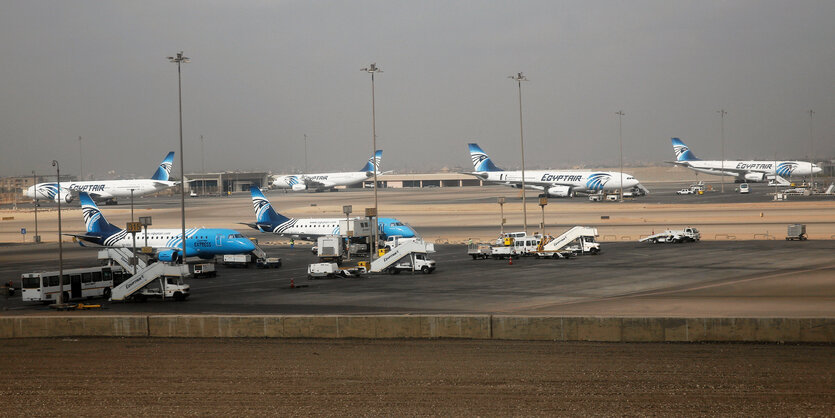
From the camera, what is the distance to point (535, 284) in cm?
4412

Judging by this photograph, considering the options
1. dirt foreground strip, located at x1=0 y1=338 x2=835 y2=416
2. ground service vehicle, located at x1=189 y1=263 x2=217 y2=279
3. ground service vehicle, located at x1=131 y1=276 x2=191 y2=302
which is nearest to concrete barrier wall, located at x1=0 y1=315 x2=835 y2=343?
dirt foreground strip, located at x1=0 y1=338 x2=835 y2=416

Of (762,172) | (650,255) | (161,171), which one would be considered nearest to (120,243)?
(650,255)

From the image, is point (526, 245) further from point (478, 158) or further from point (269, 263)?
point (478, 158)

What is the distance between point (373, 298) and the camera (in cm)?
4000

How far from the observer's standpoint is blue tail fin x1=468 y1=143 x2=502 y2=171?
170m

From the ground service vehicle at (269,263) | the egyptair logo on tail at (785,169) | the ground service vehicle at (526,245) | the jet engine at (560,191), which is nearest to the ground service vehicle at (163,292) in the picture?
the ground service vehicle at (269,263)

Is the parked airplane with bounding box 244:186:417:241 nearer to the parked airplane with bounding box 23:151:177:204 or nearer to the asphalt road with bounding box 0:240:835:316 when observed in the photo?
the asphalt road with bounding box 0:240:835:316

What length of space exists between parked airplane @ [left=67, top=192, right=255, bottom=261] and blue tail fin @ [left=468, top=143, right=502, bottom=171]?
105650 mm

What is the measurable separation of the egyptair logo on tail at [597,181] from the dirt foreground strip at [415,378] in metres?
116

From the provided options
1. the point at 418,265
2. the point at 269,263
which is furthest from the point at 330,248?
the point at 418,265

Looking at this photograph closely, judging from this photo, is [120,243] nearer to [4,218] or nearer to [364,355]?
[364,355]

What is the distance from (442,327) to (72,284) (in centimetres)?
2218

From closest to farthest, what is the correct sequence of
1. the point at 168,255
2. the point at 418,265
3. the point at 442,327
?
the point at 442,327 < the point at 418,265 < the point at 168,255

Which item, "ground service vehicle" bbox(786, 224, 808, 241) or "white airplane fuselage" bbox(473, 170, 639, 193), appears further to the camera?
"white airplane fuselage" bbox(473, 170, 639, 193)
